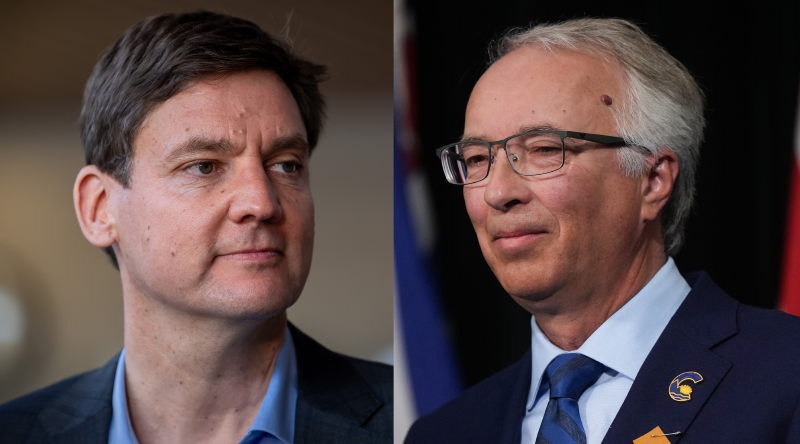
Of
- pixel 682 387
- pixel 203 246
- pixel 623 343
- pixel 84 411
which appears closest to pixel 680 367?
pixel 682 387

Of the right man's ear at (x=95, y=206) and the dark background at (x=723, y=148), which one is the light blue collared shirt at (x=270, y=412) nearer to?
the right man's ear at (x=95, y=206)

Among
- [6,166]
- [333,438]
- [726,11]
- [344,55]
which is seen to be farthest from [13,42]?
[726,11]

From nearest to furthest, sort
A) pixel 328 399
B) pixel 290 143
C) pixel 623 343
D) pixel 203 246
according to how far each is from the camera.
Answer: pixel 623 343 < pixel 203 246 < pixel 290 143 < pixel 328 399

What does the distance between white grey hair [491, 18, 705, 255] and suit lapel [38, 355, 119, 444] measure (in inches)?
69.0

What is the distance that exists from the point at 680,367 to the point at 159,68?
5.57ft

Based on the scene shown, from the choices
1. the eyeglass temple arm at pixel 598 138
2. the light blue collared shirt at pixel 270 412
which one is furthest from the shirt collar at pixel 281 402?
the eyeglass temple arm at pixel 598 138

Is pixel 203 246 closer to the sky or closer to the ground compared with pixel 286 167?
closer to the ground

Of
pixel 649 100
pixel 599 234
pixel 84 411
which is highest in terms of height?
pixel 649 100

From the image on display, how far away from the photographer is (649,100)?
1.99 metres

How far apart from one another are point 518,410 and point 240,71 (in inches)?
52.6

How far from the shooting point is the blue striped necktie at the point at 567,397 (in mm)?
1915

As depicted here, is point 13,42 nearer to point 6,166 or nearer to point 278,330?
point 6,166

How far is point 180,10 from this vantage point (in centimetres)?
256

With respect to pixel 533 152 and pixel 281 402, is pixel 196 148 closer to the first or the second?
pixel 281 402
